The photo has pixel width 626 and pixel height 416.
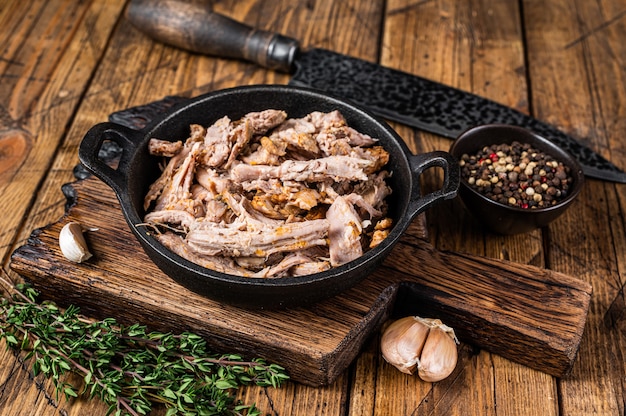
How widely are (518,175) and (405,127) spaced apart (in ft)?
2.76

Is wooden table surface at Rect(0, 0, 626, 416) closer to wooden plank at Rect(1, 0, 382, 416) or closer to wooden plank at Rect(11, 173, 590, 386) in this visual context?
wooden plank at Rect(1, 0, 382, 416)

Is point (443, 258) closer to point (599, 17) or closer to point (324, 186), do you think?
point (324, 186)

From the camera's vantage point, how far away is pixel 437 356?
318 centimetres

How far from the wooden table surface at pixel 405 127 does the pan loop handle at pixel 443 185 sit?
73cm

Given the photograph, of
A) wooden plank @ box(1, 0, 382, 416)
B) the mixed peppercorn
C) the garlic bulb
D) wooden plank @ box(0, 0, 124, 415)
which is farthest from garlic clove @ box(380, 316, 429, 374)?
wooden plank @ box(1, 0, 382, 416)

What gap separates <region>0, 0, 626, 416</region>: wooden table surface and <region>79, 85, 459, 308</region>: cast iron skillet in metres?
0.56

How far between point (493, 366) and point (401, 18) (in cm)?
271

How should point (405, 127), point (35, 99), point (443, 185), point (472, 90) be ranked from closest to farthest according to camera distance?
point (443, 185) → point (405, 127) → point (35, 99) → point (472, 90)

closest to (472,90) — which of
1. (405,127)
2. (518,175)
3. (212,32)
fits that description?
(405,127)

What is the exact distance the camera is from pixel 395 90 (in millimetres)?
4340

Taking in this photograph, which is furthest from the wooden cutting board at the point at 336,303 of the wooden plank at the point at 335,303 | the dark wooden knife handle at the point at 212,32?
the dark wooden knife handle at the point at 212,32

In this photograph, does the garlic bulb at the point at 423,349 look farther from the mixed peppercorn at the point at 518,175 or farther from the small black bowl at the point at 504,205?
the mixed peppercorn at the point at 518,175

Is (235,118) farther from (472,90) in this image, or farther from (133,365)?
(472,90)

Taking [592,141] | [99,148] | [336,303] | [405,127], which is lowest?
[592,141]
